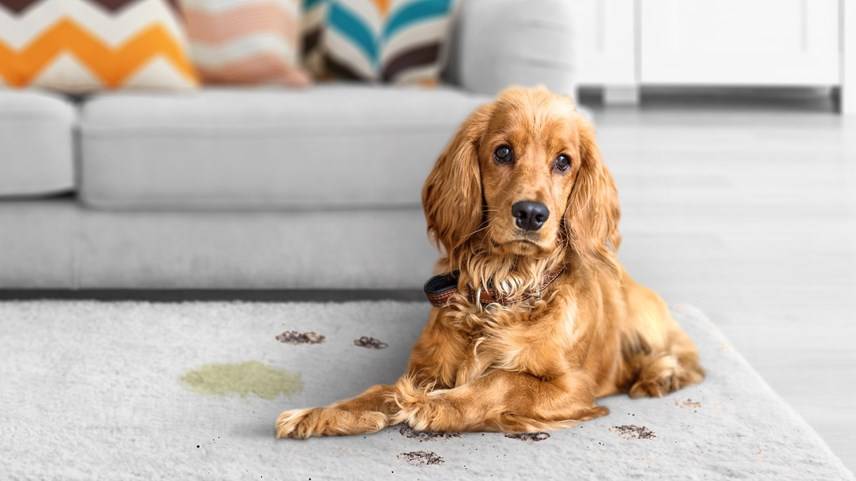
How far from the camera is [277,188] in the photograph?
2598 millimetres

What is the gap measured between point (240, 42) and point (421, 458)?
1662 mm

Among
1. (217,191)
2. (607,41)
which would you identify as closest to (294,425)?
(217,191)

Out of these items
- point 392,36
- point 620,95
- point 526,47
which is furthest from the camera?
point 620,95

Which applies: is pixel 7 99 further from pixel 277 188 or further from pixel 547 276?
pixel 547 276

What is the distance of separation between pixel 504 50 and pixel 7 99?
1116mm

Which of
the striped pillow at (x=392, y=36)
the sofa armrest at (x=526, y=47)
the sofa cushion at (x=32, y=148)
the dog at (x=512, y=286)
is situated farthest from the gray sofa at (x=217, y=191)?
the dog at (x=512, y=286)

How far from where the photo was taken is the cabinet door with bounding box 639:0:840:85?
227 inches

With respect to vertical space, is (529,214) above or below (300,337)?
above

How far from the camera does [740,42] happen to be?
5.83m

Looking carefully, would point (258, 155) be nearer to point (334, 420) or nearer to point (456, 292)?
point (456, 292)

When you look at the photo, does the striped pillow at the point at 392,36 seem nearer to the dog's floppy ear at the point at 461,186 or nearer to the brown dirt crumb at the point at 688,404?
the dog's floppy ear at the point at 461,186

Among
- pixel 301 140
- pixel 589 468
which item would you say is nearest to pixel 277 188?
pixel 301 140

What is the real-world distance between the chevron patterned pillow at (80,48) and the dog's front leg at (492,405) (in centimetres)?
142

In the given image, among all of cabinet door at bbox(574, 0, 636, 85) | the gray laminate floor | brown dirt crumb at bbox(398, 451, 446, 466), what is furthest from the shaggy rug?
cabinet door at bbox(574, 0, 636, 85)
